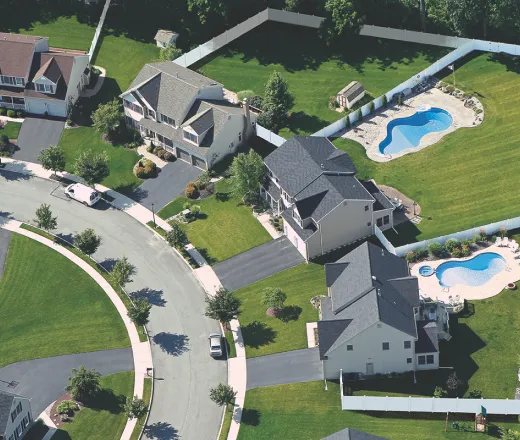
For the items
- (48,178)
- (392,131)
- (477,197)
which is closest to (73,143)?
(48,178)

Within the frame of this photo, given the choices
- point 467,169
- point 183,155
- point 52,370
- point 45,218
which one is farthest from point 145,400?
point 467,169

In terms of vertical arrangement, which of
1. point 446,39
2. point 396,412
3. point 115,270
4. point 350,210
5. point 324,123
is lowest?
point 396,412

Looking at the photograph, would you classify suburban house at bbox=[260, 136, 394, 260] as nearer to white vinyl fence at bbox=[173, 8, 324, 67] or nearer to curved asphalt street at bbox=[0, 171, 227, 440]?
curved asphalt street at bbox=[0, 171, 227, 440]

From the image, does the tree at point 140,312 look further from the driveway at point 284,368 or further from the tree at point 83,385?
the driveway at point 284,368

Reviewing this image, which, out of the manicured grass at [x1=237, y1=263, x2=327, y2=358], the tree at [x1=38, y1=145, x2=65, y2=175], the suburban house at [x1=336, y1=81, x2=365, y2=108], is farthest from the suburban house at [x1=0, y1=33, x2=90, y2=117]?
the manicured grass at [x1=237, y1=263, x2=327, y2=358]

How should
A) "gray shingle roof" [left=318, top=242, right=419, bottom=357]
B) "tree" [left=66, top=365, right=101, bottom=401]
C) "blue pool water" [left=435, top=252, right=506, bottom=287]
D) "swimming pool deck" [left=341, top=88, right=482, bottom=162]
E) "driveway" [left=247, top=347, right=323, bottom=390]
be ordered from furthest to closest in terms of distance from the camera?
1. "swimming pool deck" [left=341, top=88, right=482, bottom=162]
2. "blue pool water" [left=435, top=252, right=506, bottom=287]
3. "driveway" [left=247, top=347, right=323, bottom=390]
4. "tree" [left=66, top=365, right=101, bottom=401]
5. "gray shingle roof" [left=318, top=242, right=419, bottom=357]

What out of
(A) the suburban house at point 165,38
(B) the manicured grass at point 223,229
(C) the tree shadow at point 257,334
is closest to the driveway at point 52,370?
(C) the tree shadow at point 257,334

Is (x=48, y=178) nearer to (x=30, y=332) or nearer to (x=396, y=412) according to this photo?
(x=30, y=332)
